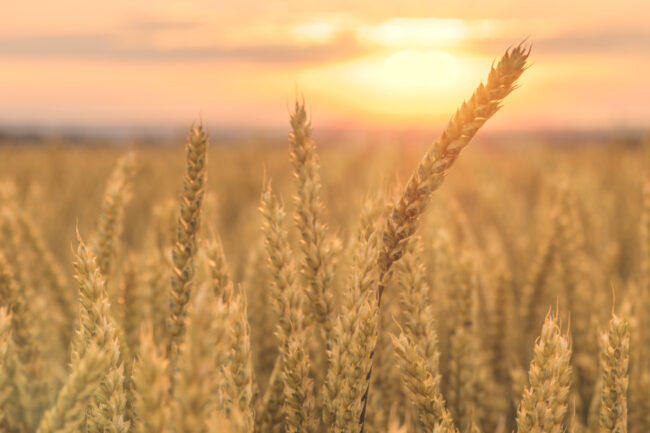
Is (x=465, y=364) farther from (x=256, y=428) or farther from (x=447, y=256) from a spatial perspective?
(x=256, y=428)

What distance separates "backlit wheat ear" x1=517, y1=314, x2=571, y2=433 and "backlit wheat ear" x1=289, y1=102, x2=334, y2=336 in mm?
280

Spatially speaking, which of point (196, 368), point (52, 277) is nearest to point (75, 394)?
point (196, 368)

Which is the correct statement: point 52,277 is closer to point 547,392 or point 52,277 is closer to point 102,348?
point 102,348

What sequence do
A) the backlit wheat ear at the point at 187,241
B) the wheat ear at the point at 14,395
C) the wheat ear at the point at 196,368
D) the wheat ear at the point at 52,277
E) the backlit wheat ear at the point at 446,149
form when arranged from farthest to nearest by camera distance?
the wheat ear at the point at 52,277 → the wheat ear at the point at 14,395 → the backlit wheat ear at the point at 187,241 → the backlit wheat ear at the point at 446,149 → the wheat ear at the point at 196,368

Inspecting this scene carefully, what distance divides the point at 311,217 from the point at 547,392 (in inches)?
14.5

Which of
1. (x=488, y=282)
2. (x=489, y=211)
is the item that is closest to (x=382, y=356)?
(x=488, y=282)

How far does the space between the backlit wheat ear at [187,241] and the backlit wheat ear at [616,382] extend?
0.60 m

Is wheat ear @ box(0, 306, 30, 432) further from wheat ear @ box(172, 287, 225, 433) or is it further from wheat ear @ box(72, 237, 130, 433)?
wheat ear @ box(172, 287, 225, 433)

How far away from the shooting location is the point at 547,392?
713 mm

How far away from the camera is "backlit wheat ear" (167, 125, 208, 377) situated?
80 centimetres

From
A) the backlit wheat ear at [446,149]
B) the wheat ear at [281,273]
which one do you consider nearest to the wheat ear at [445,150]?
the backlit wheat ear at [446,149]

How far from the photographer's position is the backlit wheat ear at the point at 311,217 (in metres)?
0.76

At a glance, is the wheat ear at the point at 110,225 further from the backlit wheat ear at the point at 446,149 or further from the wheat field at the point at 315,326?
the backlit wheat ear at the point at 446,149

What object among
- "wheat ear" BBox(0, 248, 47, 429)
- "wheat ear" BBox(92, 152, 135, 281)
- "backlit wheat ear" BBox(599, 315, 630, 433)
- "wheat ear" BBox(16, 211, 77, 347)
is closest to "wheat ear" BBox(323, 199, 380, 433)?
"backlit wheat ear" BBox(599, 315, 630, 433)
